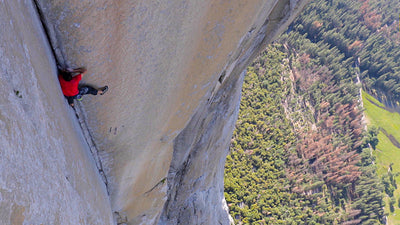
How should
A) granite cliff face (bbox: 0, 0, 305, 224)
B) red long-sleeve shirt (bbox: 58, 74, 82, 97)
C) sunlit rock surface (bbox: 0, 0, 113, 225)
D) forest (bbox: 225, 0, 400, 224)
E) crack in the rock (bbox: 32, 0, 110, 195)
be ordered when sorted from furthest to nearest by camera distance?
forest (bbox: 225, 0, 400, 224)
red long-sleeve shirt (bbox: 58, 74, 82, 97)
granite cliff face (bbox: 0, 0, 305, 224)
crack in the rock (bbox: 32, 0, 110, 195)
sunlit rock surface (bbox: 0, 0, 113, 225)

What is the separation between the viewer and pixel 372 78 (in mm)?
44312

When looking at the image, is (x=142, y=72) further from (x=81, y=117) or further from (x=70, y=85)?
(x=81, y=117)

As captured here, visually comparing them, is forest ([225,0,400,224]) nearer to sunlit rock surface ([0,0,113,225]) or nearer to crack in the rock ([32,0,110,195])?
crack in the rock ([32,0,110,195])

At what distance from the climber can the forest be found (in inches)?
625

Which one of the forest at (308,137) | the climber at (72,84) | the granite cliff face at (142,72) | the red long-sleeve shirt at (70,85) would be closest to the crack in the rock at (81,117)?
the granite cliff face at (142,72)

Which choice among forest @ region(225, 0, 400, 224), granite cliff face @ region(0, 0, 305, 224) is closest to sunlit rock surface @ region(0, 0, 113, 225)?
granite cliff face @ region(0, 0, 305, 224)

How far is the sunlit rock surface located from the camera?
2.46 m

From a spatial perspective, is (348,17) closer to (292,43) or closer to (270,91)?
(292,43)

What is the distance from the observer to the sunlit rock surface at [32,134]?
2461 mm

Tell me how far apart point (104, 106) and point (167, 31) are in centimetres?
177

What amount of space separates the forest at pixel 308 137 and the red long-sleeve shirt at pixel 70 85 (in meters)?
16.0

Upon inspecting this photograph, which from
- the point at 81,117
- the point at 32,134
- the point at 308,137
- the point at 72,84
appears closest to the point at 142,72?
the point at 72,84

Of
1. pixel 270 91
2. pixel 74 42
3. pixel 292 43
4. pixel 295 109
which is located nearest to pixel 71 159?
pixel 74 42

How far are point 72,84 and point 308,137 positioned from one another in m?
27.3
